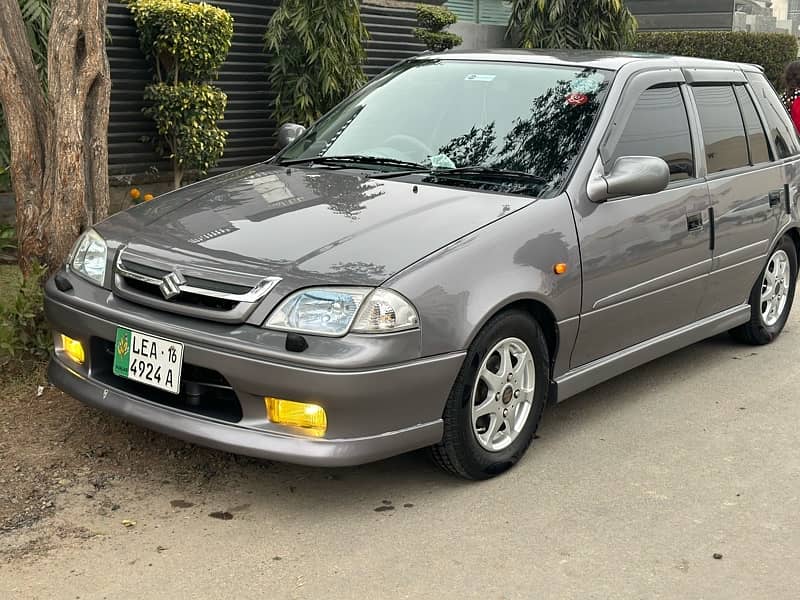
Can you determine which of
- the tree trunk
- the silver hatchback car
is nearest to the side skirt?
the silver hatchback car

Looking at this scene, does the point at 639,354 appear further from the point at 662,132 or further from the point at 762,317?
the point at 762,317

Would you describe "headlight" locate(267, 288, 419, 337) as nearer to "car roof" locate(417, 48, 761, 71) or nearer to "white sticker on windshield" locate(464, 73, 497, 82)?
"white sticker on windshield" locate(464, 73, 497, 82)

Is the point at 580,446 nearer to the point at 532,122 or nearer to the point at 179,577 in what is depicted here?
the point at 532,122

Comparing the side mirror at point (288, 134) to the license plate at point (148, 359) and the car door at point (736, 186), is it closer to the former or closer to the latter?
the license plate at point (148, 359)

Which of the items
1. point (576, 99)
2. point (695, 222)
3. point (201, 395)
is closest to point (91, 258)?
point (201, 395)

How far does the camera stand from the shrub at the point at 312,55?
30.4 feet

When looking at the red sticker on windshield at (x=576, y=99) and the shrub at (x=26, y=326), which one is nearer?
the red sticker on windshield at (x=576, y=99)

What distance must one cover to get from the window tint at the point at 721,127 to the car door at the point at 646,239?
195mm

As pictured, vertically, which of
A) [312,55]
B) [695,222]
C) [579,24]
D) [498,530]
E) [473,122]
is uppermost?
[579,24]

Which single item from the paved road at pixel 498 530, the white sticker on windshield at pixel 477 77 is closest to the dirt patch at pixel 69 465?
the paved road at pixel 498 530

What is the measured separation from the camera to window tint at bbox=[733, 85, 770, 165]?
18.9 ft

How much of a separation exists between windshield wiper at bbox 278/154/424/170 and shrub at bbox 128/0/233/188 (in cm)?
359

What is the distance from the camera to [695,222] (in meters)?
5.01

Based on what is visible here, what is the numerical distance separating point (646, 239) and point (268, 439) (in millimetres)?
2064
